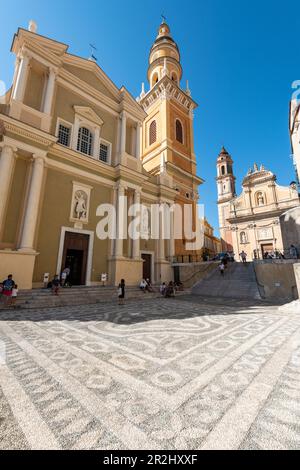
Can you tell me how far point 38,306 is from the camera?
27.4 ft

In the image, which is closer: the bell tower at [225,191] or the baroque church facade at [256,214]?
the baroque church facade at [256,214]

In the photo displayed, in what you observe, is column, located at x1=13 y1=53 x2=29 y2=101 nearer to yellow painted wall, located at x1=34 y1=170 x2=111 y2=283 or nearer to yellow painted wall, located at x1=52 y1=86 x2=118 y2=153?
yellow painted wall, located at x1=52 y1=86 x2=118 y2=153

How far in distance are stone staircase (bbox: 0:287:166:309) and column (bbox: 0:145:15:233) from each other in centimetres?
392

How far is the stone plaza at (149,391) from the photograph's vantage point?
63.4 inches

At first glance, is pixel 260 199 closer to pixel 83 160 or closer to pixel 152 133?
pixel 152 133

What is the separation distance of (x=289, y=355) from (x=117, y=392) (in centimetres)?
292

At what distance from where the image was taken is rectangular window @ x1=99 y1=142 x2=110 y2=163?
53.4ft

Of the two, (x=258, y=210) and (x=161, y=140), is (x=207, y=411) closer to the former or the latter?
(x=161, y=140)

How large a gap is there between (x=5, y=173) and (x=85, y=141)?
276 inches

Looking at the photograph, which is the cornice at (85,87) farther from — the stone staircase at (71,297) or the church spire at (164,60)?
the stone staircase at (71,297)

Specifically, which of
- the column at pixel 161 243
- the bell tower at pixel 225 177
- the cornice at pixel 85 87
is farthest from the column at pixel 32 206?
the bell tower at pixel 225 177

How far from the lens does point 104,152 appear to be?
16.5 meters

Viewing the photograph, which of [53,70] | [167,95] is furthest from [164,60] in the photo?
[53,70]

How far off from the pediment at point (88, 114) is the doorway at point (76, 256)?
30.2ft
